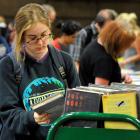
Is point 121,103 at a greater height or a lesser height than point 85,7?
lesser

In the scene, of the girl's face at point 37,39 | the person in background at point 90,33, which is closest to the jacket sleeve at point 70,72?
the girl's face at point 37,39

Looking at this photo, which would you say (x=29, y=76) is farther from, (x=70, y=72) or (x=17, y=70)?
(x=70, y=72)

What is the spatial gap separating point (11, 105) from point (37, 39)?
16.7 inches

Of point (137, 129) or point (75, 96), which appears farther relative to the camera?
point (75, 96)

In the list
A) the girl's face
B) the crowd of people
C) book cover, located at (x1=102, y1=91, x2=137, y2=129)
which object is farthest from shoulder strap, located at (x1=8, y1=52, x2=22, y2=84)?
book cover, located at (x1=102, y1=91, x2=137, y2=129)

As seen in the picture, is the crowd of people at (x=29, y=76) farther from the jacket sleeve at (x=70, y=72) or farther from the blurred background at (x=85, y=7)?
the blurred background at (x=85, y=7)

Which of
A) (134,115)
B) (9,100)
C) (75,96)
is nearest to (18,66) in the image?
(9,100)

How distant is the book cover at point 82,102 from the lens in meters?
2.83

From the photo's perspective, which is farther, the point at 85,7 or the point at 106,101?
the point at 85,7

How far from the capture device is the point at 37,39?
3.04 meters

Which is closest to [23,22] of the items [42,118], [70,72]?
[70,72]

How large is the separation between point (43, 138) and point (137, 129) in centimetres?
64

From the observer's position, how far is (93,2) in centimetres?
1538

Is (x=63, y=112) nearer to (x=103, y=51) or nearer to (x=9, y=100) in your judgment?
(x=9, y=100)
